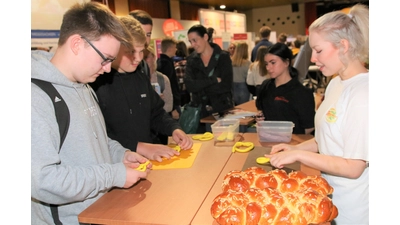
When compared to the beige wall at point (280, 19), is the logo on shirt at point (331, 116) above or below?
below

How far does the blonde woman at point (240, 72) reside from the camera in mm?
5883

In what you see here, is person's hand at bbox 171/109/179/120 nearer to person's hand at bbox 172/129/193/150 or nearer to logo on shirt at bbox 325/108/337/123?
person's hand at bbox 172/129/193/150

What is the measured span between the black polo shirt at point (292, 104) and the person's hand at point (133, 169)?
4.67ft

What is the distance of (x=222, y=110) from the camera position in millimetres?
3756

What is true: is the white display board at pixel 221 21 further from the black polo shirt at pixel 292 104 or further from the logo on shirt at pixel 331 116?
the logo on shirt at pixel 331 116

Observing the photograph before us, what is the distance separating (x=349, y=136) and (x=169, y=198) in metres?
0.83

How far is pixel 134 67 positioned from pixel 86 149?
0.81 metres

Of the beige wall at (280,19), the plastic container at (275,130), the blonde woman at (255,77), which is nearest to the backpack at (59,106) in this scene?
the plastic container at (275,130)

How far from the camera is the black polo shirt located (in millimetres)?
2520

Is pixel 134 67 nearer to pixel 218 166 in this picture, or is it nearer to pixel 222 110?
pixel 218 166

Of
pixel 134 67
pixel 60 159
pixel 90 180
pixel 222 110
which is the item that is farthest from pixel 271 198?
pixel 222 110

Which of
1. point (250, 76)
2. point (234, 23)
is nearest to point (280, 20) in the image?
point (234, 23)

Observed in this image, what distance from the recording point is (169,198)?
1.42 metres
